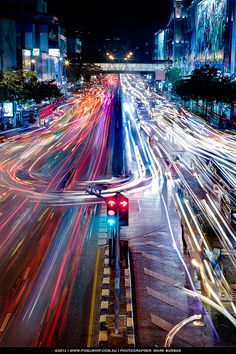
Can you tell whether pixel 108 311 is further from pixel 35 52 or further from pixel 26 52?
pixel 35 52

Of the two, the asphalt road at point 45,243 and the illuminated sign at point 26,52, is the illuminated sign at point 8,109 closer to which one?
the asphalt road at point 45,243

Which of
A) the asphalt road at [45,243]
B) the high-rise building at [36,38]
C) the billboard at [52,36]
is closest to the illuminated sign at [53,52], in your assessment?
the high-rise building at [36,38]

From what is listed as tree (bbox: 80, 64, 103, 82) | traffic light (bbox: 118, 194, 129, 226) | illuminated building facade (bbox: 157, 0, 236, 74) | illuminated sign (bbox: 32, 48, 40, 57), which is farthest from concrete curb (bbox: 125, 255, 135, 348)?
tree (bbox: 80, 64, 103, 82)

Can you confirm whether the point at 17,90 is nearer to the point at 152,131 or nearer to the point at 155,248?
the point at 152,131

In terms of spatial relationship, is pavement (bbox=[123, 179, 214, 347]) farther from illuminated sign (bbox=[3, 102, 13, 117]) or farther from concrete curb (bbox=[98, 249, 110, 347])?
illuminated sign (bbox=[3, 102, 13, 117])

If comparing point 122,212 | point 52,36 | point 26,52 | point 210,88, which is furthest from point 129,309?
point 52,36

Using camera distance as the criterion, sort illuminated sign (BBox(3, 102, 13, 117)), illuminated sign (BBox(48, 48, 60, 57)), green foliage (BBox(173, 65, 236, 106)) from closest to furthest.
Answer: illuminated sign (BBox(3, 102, 13, 117)) < green foliage (BBox(173, 65, 236, 106)) < illuminated sign (BBox(48, 48, 60, 57))

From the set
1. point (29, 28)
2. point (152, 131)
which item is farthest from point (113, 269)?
point (29, 28)

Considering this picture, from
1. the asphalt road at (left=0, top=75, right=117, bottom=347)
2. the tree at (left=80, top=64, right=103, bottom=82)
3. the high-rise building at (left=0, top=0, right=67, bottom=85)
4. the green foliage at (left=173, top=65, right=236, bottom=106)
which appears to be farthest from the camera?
the tree at (left=80, top=64, right=103, bottom=82)
